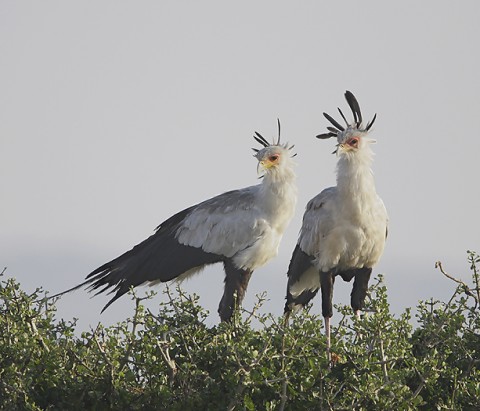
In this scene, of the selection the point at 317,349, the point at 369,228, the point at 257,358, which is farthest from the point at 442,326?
the point at 369,228

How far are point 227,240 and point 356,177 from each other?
142 cm

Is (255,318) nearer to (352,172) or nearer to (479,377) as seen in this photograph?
(479,377)

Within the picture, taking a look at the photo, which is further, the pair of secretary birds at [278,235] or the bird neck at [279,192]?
the bird neck at [279,192]

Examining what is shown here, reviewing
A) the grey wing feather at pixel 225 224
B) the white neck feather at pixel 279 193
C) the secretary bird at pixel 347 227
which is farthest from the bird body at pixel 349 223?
the grey wing feather at pixel 225 224

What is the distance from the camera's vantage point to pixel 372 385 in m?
6.16

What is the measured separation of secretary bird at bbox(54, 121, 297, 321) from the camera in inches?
380

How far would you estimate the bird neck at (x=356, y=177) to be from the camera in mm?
8909

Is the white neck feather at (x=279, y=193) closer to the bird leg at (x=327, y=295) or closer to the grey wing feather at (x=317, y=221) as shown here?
the grey wing feather at (x=317, y=221)

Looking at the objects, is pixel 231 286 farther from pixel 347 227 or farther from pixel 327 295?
pixel 347 227

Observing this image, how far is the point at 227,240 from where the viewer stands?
385 inches

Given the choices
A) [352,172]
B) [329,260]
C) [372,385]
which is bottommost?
[372,385]

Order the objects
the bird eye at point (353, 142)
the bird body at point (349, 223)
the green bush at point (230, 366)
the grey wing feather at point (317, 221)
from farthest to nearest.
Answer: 1. the bird eye at point (353, 142)
2. the grey wing feather at point (317, 221)
3. the bird body at point (349, 223)
4. the green bush at point (230, 366)

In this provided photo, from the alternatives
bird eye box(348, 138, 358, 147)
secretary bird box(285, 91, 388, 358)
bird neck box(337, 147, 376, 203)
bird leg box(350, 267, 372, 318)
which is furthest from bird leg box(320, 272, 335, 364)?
bird eye box(348, 138, 358, 147)

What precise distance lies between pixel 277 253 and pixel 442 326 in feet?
10.2
